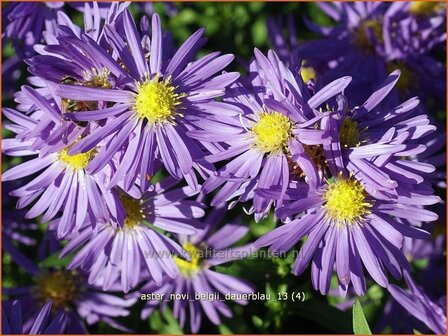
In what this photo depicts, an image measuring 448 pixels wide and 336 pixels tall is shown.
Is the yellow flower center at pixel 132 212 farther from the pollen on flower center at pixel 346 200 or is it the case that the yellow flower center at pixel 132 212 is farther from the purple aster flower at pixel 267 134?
the pollen on flower center at pixel 346 200

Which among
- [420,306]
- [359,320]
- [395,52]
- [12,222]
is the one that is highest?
[395,52]

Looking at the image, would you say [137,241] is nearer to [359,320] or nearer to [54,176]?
[54,176]

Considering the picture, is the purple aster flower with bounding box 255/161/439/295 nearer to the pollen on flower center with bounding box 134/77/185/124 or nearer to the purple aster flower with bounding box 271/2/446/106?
the pollen on flower center with bounding box 134/77/185/124

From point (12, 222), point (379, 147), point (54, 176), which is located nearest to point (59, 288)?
point (12, 222)

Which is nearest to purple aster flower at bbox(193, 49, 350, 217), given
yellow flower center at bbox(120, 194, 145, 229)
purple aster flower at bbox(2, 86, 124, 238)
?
purple aster flower at bbox(2, 86, 124, 238)

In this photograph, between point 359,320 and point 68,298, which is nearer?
point 359,320

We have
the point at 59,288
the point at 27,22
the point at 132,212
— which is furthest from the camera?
the point at 59,288

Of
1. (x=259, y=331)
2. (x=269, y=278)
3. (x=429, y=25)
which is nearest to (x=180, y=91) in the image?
(x=269, y=278)
